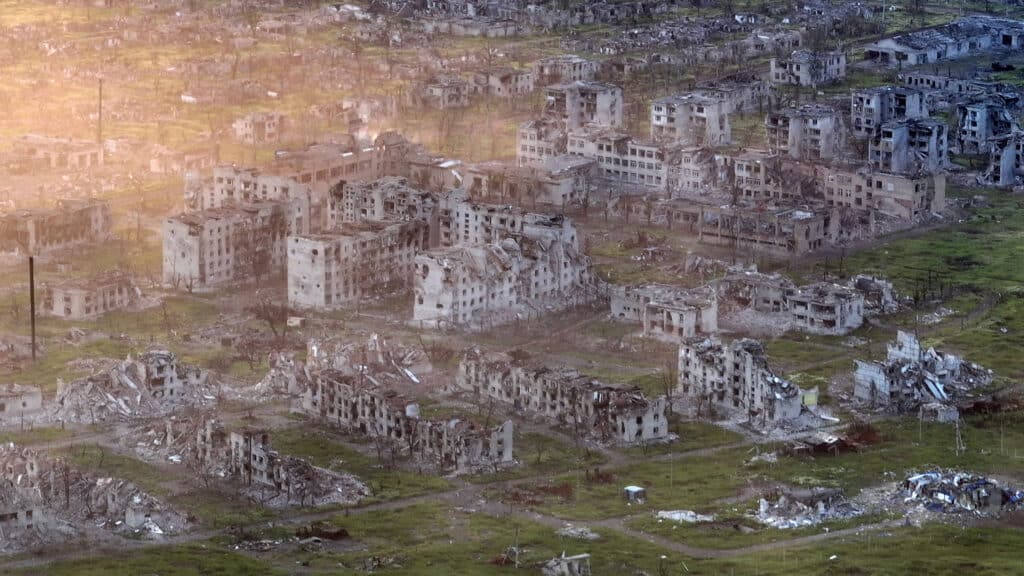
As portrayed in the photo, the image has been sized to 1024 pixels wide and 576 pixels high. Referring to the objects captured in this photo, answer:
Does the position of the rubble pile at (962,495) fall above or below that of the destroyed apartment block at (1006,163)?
below

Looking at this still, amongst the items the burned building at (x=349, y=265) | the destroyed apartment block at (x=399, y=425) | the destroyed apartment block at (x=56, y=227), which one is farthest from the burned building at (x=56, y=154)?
the destroyed apartment block at (x=399, y=425)

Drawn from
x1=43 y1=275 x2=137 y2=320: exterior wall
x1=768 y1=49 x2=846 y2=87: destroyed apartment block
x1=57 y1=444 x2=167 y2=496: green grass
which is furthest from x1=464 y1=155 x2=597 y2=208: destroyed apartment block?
x1=57 y1=444 x2=167 y2=496: green grass

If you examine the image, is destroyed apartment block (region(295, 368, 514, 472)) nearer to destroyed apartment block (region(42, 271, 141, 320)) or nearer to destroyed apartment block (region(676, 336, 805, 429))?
destroyed apartment block (region(676, 336, 805, 429))

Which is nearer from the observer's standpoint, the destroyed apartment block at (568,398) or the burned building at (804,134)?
the destroyed apartment block at (568,398)

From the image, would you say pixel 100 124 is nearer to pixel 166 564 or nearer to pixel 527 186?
pixel 527 186

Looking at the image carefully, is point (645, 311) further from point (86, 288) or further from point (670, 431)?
point (86, 288)

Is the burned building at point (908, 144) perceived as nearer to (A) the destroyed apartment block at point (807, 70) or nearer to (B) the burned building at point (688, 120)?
(B) the burned building at point (688, 120)
